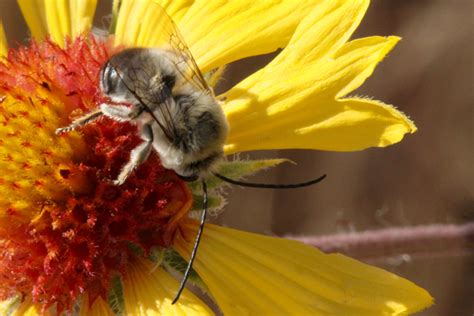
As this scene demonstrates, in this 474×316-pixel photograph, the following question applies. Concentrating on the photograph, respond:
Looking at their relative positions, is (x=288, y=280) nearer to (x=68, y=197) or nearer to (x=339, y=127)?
(x=339, y=127)

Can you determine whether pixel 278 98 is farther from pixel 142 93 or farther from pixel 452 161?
pixel 452 161

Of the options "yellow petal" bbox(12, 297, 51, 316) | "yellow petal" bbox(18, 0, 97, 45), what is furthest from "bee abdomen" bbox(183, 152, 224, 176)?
"yellow petal" bbox(18, 0, 97, 45)

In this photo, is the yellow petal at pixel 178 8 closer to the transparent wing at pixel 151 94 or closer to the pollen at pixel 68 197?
the pollen at pixel 68 197

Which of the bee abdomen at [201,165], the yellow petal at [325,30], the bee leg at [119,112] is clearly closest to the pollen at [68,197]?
the bee leg at [119,112]

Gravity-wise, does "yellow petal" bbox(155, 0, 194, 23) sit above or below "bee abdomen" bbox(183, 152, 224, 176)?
above

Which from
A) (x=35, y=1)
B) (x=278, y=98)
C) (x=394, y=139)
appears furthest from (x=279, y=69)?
(x=35, y=1)

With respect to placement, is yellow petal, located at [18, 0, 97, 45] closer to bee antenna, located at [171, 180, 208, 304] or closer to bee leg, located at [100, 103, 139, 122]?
bee leg, located at [100, 103, 139, 122]
